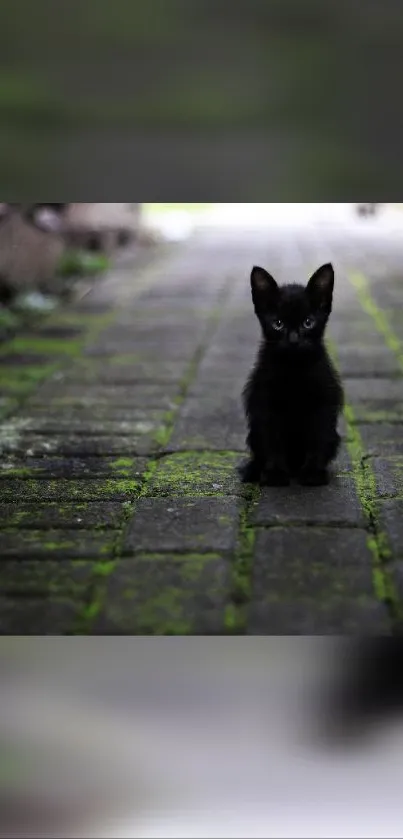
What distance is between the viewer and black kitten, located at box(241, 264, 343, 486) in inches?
95.5

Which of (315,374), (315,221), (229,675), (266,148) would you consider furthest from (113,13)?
(315,221)

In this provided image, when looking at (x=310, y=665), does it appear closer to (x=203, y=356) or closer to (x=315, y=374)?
(x=315, y=374)

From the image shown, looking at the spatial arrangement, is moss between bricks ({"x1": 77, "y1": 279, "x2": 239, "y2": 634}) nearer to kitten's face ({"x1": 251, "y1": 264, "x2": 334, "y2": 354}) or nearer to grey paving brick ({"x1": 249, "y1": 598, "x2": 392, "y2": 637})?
grey paving brick ({"x1": 249, "y1": 598, "x2": 392, "y2": 637})

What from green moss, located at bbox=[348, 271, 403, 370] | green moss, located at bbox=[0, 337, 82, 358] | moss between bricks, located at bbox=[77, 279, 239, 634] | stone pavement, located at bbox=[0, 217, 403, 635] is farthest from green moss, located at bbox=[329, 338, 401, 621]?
green moss, located at bbox=[0, 337, 82, 358]

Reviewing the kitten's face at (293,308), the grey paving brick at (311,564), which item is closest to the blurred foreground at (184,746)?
the grey paving brick at (311,564)

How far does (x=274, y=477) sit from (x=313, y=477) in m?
0.10

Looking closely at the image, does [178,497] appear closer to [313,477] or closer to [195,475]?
[195,475]

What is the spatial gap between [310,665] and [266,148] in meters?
1.06

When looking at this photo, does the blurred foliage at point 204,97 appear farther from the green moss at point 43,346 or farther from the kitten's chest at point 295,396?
the green moss at point 43,346

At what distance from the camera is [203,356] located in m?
4.13

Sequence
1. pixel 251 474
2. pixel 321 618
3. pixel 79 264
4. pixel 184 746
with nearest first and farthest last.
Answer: pixel 184 746 → pixel 321 618 → pixel 251 474 → pixel 79 264

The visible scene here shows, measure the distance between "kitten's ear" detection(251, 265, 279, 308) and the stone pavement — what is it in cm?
50

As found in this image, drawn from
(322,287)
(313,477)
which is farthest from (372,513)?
(322,287)

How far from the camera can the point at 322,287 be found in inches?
96.1
